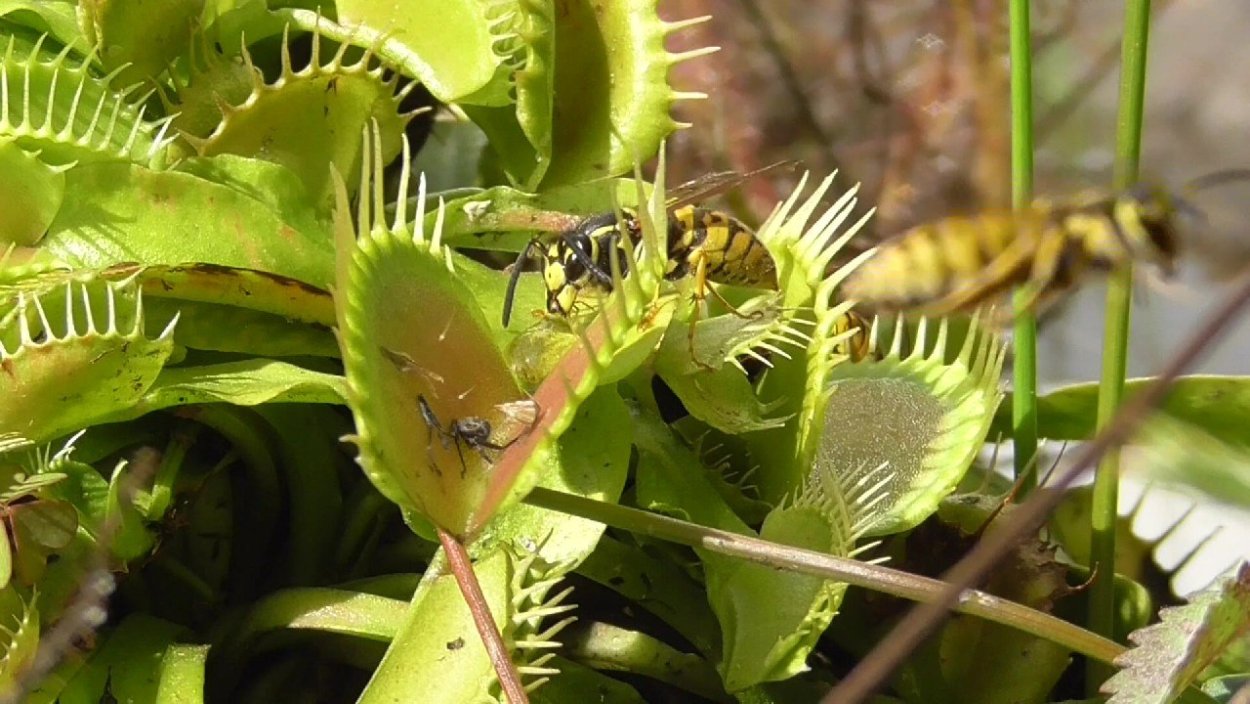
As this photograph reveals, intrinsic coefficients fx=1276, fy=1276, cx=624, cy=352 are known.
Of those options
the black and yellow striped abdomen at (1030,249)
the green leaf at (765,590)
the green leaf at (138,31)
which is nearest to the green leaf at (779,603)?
the green leaf at (765,590)

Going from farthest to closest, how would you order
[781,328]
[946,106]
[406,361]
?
1. [946,106]
2. [781,328]
3. [406,361]

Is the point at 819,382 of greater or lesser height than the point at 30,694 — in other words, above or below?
above

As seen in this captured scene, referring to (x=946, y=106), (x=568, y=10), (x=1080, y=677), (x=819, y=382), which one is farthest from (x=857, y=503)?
(x=946, y=106)

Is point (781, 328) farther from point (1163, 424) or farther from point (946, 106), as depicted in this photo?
point (946, 106)

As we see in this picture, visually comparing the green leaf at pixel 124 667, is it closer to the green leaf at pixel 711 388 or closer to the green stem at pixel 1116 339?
the green leaf at pixel 711 388

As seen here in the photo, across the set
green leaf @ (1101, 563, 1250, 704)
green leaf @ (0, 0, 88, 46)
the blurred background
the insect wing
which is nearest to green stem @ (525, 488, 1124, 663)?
green leaf @ (1101, 563, 1250, 704)
